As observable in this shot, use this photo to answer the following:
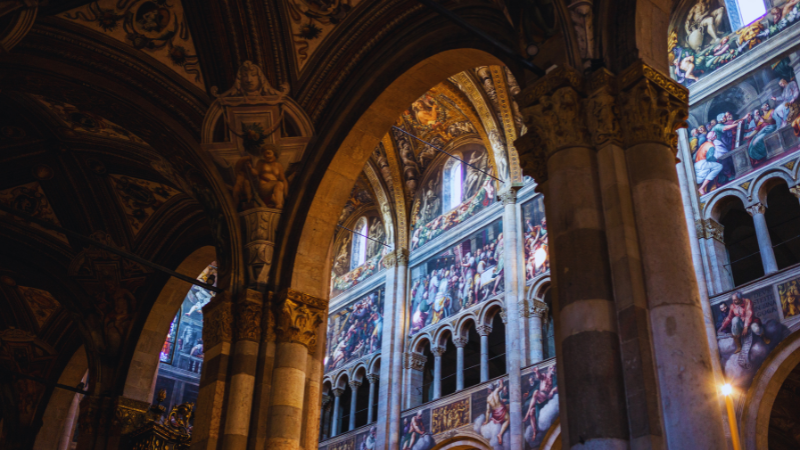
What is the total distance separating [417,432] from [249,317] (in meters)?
8.07

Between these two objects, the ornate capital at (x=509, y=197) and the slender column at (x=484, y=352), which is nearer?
the slender column at (x=484, y=352)

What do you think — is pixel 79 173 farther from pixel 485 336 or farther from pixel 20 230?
pixel 485 336

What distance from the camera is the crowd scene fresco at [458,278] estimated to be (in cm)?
1677

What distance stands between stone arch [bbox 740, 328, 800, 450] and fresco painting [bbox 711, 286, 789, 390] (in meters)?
0.09

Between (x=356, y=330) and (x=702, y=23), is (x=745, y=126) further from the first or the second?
(x=356, y=330)

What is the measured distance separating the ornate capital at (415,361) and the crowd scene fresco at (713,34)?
27.4ft

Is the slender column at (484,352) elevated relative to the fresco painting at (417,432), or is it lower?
elevated

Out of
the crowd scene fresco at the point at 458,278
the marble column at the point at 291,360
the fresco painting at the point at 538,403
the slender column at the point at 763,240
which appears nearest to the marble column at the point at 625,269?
the marble column at the point at 291,360

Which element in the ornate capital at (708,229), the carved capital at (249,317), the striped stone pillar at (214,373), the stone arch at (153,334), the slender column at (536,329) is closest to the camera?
the striped stone pillar at (214,373)

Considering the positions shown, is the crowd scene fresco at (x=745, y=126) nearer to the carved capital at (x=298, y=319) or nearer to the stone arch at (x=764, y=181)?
the stone arch at (x=764, y=181)

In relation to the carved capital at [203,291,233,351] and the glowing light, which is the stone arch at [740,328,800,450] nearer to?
the glowing light

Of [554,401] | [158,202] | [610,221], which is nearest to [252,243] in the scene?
[158,202]

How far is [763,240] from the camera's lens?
12070 millimetres

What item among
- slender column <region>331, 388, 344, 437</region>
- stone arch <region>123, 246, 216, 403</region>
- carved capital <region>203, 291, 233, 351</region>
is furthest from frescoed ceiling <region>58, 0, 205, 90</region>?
slender column <region>331, 388, 344, 437</region>
